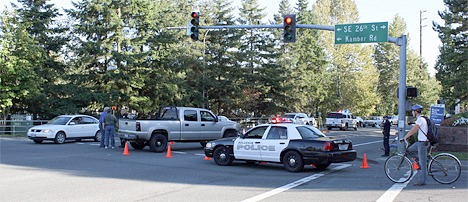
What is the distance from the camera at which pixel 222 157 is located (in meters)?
15.3

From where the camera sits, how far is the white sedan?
2420cm

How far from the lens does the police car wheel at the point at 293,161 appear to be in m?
13.7

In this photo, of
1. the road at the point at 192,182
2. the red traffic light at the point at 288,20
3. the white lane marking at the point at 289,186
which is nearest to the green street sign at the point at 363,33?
the red traffic light at the point at 288,20

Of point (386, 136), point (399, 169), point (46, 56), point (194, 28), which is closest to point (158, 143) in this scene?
point (194, 28)

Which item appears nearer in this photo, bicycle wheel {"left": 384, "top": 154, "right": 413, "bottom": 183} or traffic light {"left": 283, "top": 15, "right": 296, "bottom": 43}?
bicycle wheel {"left": 384, "top": 154, "right": 413, "bottom": 183}

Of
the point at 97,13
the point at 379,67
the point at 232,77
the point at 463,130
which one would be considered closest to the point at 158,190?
the point at 463,130

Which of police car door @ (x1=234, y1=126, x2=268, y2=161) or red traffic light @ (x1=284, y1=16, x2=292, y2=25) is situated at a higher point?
red traffic light @ (x1=284, y1=16, x2=292, y2=25)

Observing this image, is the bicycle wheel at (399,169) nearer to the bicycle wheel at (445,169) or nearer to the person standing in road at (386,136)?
the bicycle wheel at (445,169)

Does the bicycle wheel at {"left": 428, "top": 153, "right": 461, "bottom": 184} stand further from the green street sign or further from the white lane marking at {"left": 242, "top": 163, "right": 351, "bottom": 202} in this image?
the green street sign

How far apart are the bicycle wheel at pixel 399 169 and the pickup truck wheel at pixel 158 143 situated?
10.8m


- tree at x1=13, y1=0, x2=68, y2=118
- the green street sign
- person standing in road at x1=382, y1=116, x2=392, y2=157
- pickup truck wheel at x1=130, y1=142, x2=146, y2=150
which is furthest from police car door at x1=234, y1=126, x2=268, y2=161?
tree at x1=13, y1=0, x2=68, y2=118

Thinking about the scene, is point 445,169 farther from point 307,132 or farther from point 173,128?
point 173,128

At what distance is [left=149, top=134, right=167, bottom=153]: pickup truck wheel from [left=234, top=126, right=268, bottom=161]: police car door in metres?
6.13

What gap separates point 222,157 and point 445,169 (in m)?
6.49
